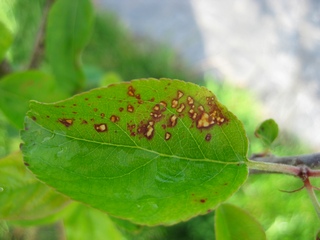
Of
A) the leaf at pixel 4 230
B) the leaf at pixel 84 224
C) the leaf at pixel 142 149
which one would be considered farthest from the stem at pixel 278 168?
the leaf at pixel 4 230

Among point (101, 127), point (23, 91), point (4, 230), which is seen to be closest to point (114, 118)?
point (101, 127)

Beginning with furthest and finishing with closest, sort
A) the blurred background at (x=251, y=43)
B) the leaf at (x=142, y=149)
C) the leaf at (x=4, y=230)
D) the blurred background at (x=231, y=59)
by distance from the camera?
the blurred background at (x=251, y=43) < the blurred background at (x=231, y=59) < the leaf at (x=4, y=230) < the leaf at (x=142, y=149)

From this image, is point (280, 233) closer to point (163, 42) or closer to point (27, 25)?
point (163, 42)

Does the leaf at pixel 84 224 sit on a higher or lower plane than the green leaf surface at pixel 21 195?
lower

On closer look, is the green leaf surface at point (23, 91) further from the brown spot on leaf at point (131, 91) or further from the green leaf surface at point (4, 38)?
the brown spot on leaf at point (131, 91)

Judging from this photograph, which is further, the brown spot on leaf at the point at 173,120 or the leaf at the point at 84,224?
the leaf at the point at 84,224

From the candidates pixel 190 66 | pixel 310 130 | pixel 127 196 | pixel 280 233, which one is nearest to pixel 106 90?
pixel 127 196

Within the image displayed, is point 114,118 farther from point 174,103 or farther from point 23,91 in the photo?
point 23,91
